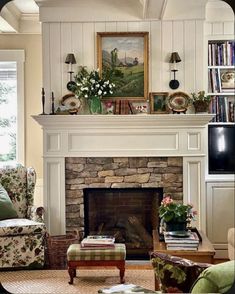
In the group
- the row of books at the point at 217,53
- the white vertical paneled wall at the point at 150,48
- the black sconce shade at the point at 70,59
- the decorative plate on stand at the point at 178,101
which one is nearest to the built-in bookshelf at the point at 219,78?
the row of books at the point at 217,53

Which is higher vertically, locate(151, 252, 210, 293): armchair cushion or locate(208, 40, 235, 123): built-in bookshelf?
locate(208, 40, 235, 123): built-in bookshelf

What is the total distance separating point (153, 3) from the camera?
12.2ft

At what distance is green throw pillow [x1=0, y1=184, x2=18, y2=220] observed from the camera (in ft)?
13.7

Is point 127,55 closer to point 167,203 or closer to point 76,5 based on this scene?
point 76,5

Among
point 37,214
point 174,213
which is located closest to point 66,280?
point 37,214

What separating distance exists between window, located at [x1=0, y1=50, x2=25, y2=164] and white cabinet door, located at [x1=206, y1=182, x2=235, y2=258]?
1.84 meters

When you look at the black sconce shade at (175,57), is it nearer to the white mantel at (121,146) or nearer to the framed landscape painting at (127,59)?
the framed landscape painting at (127,59)

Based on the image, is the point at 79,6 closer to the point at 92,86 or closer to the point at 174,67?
the point at 92,86

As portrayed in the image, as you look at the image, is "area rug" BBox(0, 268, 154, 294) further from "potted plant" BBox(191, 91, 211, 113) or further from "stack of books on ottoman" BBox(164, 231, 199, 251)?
"potted plant" BBox(191, 91, 211, 113)

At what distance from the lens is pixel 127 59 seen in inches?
173

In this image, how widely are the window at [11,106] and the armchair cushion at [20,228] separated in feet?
3.26

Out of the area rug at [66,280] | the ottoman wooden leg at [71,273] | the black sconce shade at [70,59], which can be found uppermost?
the black sconce shade at [70,59]

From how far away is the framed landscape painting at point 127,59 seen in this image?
Answer: 439 cm

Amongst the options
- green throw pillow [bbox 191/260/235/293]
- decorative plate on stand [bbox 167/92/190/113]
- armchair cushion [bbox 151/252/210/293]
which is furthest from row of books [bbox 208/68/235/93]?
green throw pillow [bbox 191/260/235/293]
